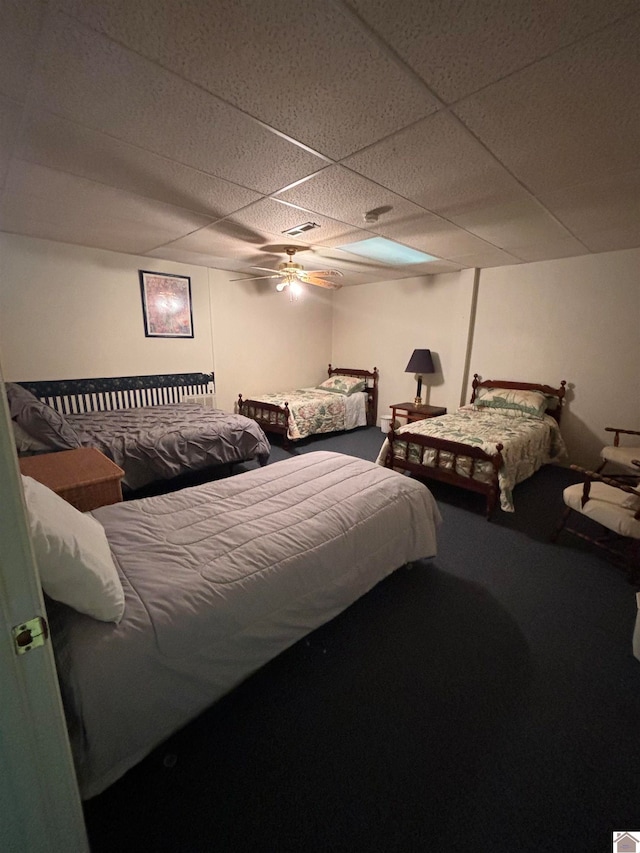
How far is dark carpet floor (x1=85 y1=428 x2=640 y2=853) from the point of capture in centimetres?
107

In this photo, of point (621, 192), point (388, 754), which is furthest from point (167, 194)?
point (388, 754)

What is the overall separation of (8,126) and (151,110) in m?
0.70

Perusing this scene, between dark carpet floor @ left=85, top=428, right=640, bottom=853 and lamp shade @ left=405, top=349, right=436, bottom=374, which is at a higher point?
lamp shade @ left=405, top=349, right=436, bottom=374

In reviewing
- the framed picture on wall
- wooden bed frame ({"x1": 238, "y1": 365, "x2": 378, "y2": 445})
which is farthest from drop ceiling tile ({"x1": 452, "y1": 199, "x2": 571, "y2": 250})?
the framed picture on wall

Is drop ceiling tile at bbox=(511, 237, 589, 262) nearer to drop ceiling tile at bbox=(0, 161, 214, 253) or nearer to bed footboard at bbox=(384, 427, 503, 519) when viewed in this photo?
bed footboard at bbox=(384, 427, 503, 519)

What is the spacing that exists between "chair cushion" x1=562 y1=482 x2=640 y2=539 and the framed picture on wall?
4.42m

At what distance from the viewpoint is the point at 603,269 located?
355cm

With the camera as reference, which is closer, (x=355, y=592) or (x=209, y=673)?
(x=209, y=673)

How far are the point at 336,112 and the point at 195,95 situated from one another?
1.84 ft

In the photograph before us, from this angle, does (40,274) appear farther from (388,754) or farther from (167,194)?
(388,754)

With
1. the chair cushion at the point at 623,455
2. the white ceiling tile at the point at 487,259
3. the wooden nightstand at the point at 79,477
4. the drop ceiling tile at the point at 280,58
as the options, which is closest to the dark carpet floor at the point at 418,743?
the wooden nightstand at the point at 79,477

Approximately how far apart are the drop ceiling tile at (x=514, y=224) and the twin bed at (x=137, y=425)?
2687 mm

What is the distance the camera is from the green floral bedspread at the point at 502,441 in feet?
9.53

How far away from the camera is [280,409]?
14.7ft
